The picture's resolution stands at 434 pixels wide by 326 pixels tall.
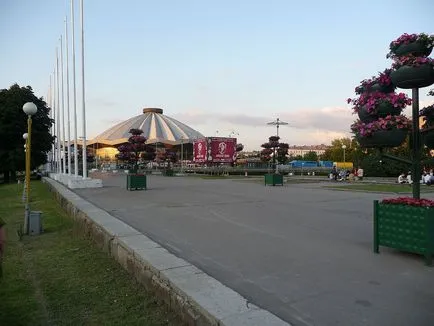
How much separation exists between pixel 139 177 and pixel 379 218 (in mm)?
17870

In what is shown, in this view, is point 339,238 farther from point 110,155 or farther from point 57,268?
point 110,155

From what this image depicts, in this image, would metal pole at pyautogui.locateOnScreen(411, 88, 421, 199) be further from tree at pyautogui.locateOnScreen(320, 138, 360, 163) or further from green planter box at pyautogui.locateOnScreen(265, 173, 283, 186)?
tree at pyautogui.locateOnScreen(320, 138, 360, 163)

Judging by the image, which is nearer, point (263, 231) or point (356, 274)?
point (356, 274)

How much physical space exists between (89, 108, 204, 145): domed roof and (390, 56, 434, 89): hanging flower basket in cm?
11444

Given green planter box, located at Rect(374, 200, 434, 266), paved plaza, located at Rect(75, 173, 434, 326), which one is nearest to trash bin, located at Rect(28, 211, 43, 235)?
paved plaza, located at Rect(75, 173, 434, 326)

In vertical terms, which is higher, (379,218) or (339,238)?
(379,218)

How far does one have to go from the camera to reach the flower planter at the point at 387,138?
648 centimetres

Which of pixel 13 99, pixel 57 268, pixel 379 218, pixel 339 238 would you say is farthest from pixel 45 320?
pixel 13 99

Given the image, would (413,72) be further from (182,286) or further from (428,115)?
(182,286)

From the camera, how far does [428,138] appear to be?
267 inches

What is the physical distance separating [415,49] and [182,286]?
514 cm

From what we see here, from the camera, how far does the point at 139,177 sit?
75.6 feet

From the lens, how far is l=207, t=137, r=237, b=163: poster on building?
60.1 meters

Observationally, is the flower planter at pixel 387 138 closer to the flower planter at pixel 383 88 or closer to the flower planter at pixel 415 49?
the flower planter at pixel 383 88
